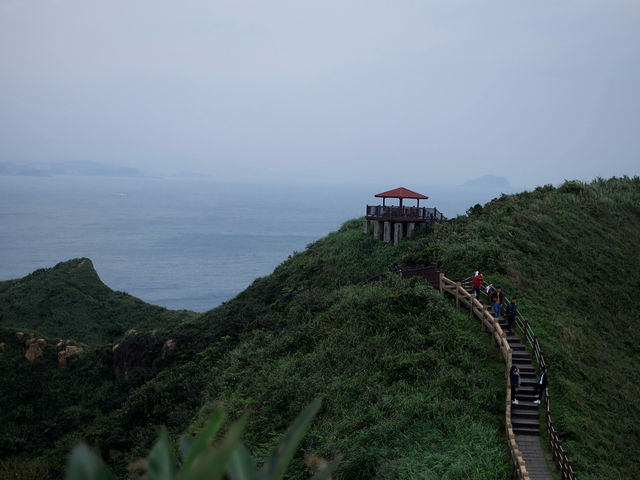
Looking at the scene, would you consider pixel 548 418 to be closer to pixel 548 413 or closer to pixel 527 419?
pixel 548 413

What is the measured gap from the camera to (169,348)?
33.6m

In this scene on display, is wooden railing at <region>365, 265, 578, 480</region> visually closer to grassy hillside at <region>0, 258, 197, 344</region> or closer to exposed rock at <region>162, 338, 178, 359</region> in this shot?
exposed rock at <region>162, 338, 178, 359</region>

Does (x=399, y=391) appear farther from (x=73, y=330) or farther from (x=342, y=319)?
(x=73, y=330)

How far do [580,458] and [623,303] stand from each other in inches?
588

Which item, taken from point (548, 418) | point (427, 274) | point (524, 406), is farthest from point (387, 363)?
point (427, 274)

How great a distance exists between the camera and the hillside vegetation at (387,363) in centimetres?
1502

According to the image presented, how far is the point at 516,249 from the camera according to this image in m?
28.1

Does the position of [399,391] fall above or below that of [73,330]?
above

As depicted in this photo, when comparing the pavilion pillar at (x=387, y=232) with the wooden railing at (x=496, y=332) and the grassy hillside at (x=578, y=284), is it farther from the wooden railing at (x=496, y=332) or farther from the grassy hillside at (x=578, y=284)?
the wooden railing at (x=496, y=332)

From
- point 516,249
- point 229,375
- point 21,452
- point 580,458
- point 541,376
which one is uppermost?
point 516,249

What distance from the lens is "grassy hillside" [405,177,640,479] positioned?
15883mm

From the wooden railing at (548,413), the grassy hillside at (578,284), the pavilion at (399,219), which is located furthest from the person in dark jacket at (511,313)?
the pavilion at (399,219)

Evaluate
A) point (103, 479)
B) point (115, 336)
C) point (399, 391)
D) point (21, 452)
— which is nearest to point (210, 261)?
point (115, 336)

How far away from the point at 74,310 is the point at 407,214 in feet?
111
